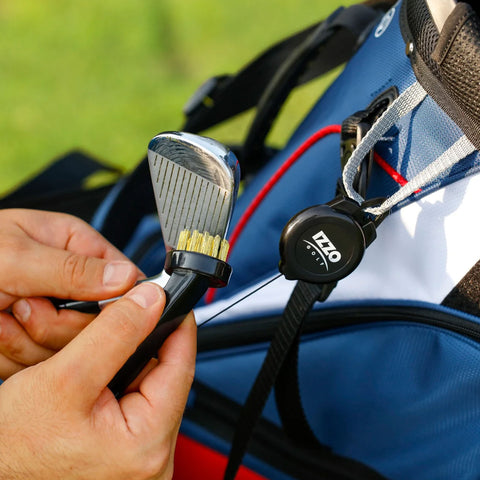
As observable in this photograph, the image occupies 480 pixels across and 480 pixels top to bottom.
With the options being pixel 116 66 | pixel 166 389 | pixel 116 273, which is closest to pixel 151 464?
pixel 166 389

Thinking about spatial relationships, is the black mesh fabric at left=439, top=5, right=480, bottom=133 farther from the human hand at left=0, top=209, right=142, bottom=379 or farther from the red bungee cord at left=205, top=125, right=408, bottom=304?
the human hand at left=0, top=209, right=142, bottom=379

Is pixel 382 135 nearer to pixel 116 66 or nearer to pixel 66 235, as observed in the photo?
pixel 66 235

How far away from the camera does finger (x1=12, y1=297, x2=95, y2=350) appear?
2.03 feet

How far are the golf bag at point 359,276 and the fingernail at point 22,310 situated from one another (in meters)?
0.17

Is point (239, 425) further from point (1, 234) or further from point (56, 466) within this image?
point (1, 234)

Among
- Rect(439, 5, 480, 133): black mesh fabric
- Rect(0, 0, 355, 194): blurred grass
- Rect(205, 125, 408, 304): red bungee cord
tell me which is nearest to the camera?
Rect(439, 5, 480, 133): black mesh fabric

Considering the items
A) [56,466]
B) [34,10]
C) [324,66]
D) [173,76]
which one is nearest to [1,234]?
[56,466]

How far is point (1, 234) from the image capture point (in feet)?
2.08

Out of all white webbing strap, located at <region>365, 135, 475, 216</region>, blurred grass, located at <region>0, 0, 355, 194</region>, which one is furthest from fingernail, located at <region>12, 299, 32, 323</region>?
blurred grass, located at <region>0, 0, 355, 194</region>

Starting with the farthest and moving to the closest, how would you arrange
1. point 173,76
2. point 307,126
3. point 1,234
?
1. point 173,76
2. point 307,126
3. point 1,234

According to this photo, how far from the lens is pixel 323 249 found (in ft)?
1.69

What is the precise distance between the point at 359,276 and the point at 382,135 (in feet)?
0.46

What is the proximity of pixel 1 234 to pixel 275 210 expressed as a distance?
28 cm

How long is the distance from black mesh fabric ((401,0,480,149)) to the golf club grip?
0.22m
